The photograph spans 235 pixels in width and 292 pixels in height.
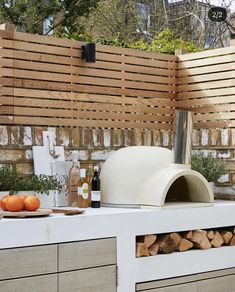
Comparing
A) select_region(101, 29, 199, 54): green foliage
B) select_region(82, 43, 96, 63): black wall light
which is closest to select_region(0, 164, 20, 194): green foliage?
select_region(82, 43, 96, 63): black wall light

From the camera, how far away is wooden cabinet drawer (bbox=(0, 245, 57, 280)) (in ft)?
11.9

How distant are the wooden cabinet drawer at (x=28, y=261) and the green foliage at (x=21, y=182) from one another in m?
0.74

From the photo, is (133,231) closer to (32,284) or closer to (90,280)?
(90,280)

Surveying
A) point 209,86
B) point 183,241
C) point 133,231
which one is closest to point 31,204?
point 133,231

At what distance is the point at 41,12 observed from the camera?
27.9ft

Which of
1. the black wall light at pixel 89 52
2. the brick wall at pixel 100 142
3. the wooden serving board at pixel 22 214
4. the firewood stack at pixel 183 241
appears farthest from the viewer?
the black wall light at pixel 89 52

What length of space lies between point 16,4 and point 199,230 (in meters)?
4.78

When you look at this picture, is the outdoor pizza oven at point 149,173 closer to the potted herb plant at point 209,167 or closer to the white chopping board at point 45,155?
the white chopping board at point 45,155

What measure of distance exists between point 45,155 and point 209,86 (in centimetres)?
172

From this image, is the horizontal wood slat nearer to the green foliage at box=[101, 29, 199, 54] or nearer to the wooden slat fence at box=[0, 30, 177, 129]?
the wooden slat fence at box=[0, 30, 177, 129]

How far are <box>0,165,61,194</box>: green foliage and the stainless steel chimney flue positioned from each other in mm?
912

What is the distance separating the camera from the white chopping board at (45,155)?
4855mm

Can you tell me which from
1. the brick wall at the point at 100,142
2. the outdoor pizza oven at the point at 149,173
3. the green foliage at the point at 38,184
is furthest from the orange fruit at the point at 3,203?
the outdoor pizza oven at the point at 149,173

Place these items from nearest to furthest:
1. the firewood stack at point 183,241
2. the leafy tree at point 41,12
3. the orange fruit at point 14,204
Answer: the orange fruit at point 14,204 → the firewood stack at point 183,241 → the leafy tree at point 41,12
